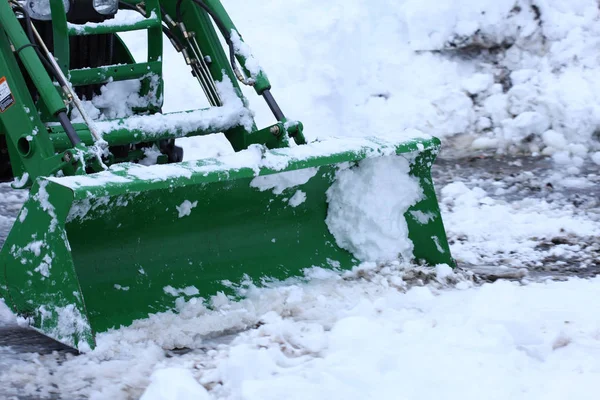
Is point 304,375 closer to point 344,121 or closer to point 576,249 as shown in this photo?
point 576,249

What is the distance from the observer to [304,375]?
3344 mm

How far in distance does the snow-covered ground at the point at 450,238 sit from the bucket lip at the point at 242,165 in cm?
55

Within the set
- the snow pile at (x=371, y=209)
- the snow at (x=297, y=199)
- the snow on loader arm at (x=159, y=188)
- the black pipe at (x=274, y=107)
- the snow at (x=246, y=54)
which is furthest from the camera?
the snow at (x=246, y=54)

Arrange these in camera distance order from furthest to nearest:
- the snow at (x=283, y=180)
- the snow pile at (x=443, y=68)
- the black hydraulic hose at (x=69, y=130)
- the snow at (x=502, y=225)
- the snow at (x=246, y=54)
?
1. the snow pile at (x=443, y=68)
2. the snow at (x=502, y=225)
3. the snow at (x=246, y=54)
4. the snow at (x=283, y=180)
5. the black hydraulic hose at (x=69, y=130)

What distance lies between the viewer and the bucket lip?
147 inches

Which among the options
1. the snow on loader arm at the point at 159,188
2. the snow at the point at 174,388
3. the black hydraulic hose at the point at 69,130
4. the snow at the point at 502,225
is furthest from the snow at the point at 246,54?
the snow at the point at 174,388

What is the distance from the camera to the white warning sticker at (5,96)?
14.1ft

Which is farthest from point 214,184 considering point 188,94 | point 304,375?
point 188,94

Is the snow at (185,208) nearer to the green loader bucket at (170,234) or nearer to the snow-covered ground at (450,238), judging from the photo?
the green loader bucket at (170,234)

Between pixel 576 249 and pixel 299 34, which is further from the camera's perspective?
pixel 299 34

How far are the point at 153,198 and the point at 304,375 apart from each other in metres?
1.13

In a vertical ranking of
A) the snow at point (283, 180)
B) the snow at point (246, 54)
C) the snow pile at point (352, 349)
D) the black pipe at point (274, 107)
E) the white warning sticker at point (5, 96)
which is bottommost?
the snow pile at point (352, 349)

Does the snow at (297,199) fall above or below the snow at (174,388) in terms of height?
above

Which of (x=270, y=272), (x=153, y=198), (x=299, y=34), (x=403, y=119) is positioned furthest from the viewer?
(x=299, y=34)
